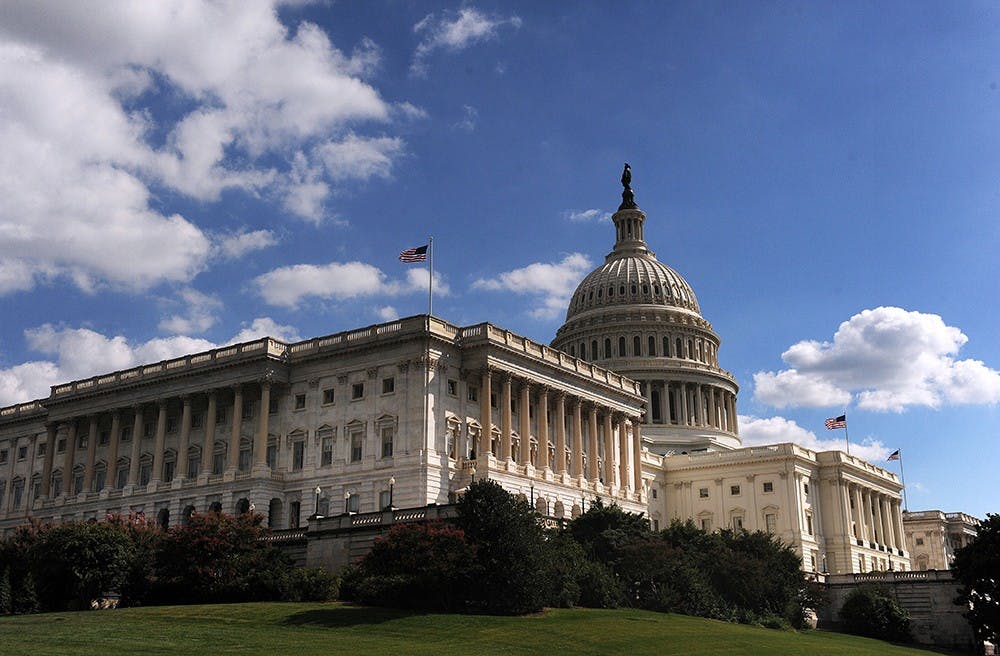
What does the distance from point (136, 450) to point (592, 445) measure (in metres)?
40.3

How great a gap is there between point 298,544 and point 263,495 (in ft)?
63.1

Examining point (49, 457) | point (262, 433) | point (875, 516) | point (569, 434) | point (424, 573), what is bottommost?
point (424, 573)

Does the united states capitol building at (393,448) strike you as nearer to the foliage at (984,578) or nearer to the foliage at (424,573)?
the foliage at (424,573)

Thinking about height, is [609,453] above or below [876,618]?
above

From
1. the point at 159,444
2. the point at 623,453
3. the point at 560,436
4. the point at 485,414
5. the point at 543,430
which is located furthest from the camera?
the point at 623,453

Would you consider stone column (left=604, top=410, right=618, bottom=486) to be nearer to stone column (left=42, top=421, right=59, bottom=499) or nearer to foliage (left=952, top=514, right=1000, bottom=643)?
foliage (left=952, top=514, right=1000, bottom=643)

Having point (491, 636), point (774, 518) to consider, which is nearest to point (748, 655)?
point (491, 636)

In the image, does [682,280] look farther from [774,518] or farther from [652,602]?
[652,602]

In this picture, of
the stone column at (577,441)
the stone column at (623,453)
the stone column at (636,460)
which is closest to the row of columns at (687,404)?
the stone column at (636,460)

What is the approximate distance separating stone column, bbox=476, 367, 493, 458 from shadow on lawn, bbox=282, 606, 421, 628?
31317 millimetres

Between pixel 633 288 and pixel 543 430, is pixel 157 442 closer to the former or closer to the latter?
pixel 543 430

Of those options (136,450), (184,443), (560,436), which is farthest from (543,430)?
(136,450)

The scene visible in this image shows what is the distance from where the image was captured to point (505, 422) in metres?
88.1

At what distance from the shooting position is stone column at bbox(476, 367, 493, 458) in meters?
85.9
